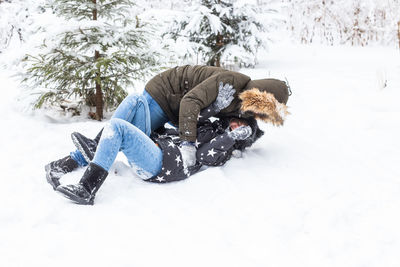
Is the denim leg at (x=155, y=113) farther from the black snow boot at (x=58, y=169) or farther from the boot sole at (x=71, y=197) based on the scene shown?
the boot sole at (x=71, y=197)

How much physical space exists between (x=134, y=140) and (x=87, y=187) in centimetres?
44

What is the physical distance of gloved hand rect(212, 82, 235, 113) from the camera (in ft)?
8.50

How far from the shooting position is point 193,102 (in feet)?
8.20

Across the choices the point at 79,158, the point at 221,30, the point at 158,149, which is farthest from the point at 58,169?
the point at 221,30

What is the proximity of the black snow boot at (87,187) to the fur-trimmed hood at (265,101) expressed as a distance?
119cm

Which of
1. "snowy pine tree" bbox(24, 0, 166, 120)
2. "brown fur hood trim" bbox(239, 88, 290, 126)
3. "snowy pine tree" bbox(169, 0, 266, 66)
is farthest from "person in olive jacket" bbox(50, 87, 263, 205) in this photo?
"snowy pine tree" bbox(169, 0, 266, 66)

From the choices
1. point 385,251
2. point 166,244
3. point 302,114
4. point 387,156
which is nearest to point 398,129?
point 387,156

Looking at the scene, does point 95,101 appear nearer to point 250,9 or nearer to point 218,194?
Result: point 218,194

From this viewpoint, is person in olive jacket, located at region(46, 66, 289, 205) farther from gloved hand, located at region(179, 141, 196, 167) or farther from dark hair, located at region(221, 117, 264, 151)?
dark hair, located at region(221, 117, 264, 151)

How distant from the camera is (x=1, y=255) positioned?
5.31ft

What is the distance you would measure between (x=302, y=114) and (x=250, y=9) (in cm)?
296

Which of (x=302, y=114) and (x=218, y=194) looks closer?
(x=218, y=194)

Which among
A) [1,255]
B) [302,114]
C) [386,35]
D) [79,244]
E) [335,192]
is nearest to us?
[1,255]

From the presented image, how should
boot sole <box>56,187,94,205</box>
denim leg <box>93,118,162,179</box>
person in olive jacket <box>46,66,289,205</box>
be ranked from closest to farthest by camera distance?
boot sole <box>56,187,94,205</box> → denim leg <box>93,118,162,179</box> → person in olive jacket <box>46,66,289,205</box>
